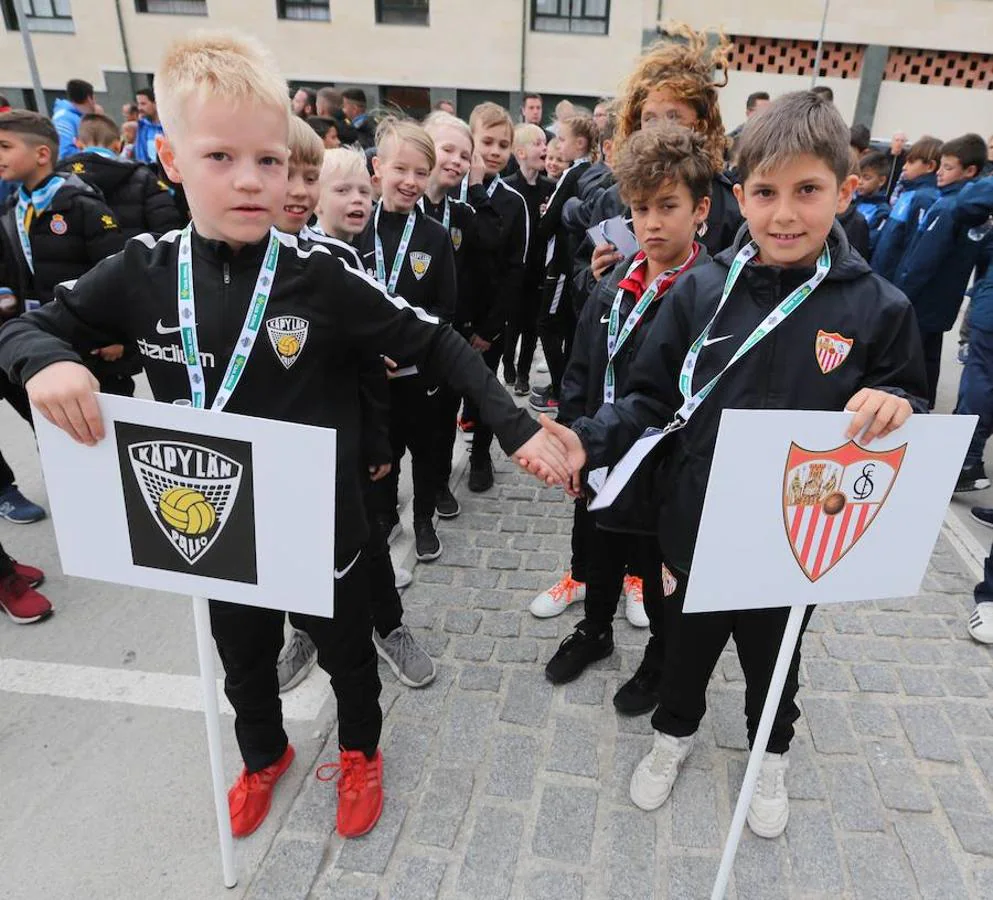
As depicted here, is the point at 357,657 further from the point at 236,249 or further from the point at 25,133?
the point at 25,133

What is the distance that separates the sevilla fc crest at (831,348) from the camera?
167 centimetres

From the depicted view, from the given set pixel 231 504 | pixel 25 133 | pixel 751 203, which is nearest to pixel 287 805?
pixel 231 504

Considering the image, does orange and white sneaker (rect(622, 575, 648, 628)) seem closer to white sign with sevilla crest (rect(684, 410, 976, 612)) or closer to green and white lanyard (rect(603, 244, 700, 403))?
green and white lanyard (rect(603, 244, 700, 403))

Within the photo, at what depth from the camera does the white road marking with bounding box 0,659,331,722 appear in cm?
266

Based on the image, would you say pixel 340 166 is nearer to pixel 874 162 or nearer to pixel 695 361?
pixel 695 361

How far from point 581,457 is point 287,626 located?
6.12ft

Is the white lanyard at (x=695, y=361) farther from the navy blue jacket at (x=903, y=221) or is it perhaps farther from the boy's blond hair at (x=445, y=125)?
the navy blue jacket at (x=903, y=221)

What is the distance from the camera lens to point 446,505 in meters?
4.05

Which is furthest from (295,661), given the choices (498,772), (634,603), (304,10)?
(304,10)

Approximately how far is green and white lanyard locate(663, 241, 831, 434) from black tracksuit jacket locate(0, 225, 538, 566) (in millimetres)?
408

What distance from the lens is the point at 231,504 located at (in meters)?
1.54

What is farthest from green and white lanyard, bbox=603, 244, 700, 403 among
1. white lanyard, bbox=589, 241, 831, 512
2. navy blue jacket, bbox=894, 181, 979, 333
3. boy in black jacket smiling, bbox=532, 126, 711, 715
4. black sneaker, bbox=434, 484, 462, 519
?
navy blue jacket, bbox=894, 181, 979, 333

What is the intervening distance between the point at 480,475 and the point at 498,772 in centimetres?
228

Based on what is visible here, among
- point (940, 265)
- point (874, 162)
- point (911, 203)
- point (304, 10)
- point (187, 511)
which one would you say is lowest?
point (940, 265)
